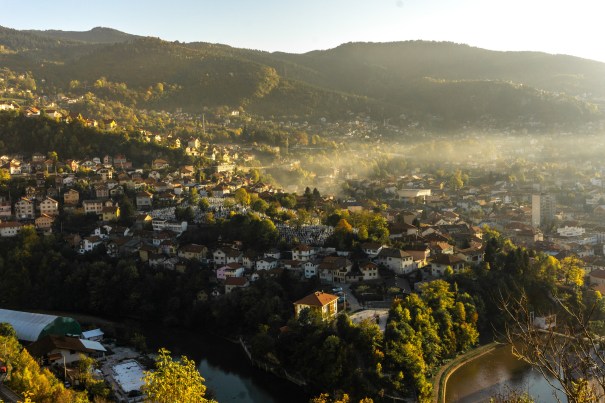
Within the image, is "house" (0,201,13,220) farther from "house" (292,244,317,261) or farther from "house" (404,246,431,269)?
"house" (404,246,431,269)

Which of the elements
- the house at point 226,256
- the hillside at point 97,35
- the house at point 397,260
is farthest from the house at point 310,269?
the hillside at point 97,35

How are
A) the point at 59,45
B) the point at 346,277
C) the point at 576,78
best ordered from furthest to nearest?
the point at 59,45
the point at 576,78
the point at 346,277

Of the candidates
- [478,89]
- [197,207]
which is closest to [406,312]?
[197,207]

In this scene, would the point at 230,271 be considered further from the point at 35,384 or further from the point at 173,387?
the point at 173,387

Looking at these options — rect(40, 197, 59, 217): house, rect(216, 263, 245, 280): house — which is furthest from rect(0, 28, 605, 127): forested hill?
rect(216, 263, 245, 280): house

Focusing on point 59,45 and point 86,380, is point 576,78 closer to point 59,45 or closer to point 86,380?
point 59,45

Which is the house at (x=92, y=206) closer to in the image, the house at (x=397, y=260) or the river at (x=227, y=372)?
the river at (x=227, y=372)

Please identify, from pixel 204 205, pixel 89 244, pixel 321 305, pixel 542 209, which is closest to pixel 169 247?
pixel 89 244
